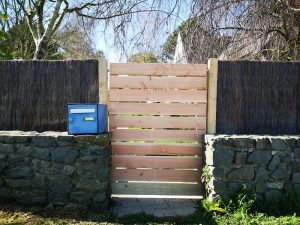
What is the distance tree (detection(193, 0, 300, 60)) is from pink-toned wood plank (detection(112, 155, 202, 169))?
6.43 ft

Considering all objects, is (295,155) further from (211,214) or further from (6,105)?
(6,105)

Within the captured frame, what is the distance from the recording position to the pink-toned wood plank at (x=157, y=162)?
194 inches

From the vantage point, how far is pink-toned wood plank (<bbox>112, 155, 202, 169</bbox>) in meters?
4.93

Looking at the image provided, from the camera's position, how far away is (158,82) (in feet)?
16.0

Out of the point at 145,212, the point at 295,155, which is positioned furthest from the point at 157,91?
the point at 295,155

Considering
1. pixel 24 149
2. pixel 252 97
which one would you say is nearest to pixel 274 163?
pixel 252 97

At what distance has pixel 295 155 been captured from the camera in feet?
14.5

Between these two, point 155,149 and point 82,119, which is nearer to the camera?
point 82,119

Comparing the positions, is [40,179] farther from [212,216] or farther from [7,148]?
[212,216]

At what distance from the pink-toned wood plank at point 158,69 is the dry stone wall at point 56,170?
3.10 ft

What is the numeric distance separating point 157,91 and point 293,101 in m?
1.86

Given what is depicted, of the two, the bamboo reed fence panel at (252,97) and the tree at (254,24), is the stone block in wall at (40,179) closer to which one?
the bamboo reed fence panel at (252,97)

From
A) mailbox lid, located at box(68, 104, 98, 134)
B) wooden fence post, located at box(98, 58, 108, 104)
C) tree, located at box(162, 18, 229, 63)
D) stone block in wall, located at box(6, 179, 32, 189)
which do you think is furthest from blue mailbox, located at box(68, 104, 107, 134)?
tree, located at box(162, 18, 229, 63)

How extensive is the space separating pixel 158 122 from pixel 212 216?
1.42 metres
